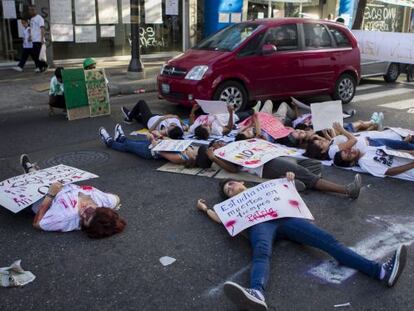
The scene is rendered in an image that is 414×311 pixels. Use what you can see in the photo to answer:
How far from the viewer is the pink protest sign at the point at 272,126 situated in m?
6.83

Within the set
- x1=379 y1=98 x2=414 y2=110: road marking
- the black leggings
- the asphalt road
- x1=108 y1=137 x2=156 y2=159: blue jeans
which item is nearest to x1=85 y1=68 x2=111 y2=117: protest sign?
the black leggings

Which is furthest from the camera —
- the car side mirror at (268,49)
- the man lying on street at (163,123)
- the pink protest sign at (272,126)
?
the car side mirror at (268,49)

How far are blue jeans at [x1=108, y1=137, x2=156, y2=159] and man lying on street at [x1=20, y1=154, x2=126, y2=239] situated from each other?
196 cm

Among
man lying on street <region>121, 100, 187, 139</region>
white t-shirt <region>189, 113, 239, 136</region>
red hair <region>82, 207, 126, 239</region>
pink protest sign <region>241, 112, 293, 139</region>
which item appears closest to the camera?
red hair <region>82, 207, 126, 239</region>

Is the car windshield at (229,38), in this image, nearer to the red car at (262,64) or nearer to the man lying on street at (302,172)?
the red car at (262,64)

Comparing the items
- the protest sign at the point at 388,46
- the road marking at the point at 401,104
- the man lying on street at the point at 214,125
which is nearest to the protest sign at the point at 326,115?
the man lying on street at the point at 214,125

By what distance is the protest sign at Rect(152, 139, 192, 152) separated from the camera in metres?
6.24

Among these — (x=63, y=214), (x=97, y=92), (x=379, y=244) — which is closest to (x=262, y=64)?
(x=97, y=92)

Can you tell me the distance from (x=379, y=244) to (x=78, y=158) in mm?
3979

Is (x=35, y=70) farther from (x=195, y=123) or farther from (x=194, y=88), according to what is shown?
(x=195, y=123)

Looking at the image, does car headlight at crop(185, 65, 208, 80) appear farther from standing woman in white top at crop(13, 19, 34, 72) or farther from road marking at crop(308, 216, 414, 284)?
standing woman in white top at crop(13, 19, 34, 72)

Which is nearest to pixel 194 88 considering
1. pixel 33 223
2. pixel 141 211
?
pixel 141 211

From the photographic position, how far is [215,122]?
7.39m

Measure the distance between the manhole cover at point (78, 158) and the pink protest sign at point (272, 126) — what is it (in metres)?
2.17
